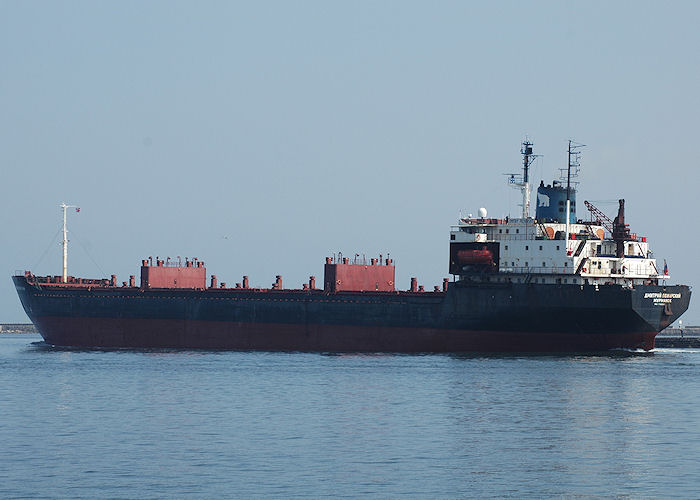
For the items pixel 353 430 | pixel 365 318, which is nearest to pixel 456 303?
pixel 365 318

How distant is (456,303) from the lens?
6059 cm

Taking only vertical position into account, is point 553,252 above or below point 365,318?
above

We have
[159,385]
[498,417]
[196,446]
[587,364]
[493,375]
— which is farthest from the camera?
[587,364]

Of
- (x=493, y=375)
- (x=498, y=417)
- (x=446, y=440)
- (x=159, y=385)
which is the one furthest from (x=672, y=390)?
(x=159, y=385)

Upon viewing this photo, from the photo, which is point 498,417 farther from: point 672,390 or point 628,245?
point 628,245

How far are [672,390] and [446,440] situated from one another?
52.9 feet

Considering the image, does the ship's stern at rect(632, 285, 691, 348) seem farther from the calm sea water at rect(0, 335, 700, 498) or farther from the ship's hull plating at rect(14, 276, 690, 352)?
the calm sea water at rect(0, 335, 700, 498)

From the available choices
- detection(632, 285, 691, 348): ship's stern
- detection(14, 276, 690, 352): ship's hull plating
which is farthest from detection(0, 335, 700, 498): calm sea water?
detection(14, 276, 690, 352): ship's hull plating

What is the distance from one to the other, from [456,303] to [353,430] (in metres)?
27.1

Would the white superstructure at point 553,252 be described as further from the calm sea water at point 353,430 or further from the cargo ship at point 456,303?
the calm sea water at point 353,430

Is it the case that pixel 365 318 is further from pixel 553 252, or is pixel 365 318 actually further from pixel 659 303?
pixel 659 303

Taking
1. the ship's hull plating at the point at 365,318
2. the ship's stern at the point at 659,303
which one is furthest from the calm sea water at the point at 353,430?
the ship's hull plating at the point at 365,318

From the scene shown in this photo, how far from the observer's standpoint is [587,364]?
5453 centimetres

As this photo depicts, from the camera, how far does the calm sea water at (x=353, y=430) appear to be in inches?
1048
